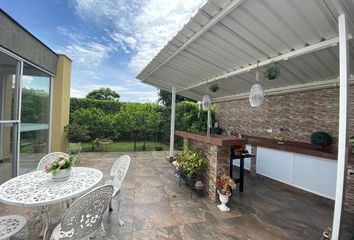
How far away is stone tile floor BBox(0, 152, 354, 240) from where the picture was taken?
264cm

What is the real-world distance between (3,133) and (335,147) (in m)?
7.13

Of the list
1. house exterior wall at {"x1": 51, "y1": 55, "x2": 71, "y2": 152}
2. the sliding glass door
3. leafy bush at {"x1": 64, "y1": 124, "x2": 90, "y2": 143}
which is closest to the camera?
the sliding glass door

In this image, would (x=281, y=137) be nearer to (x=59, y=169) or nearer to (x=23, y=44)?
(x=59, y=169)

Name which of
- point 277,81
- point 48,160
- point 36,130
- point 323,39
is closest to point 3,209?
point 48,160

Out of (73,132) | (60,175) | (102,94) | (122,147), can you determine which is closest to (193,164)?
(60,175)

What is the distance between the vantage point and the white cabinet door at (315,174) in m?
3.64

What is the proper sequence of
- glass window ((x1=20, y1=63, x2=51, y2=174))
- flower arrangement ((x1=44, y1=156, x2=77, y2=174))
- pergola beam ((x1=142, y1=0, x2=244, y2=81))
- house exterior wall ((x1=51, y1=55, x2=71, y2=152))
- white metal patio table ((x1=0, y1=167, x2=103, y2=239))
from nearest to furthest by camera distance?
white metal patio table ((x1=0, y1=167, x2=103, y2=239)) → pergola beam ((x1=142, y1=0, x2=244, y2=81)) → flower arrangement ((x1=44, y1=156, x2=77, y2=174)) → glass window ((x1=20, y1=63, x2=51, y2=174)) → house exterior wall ((x1=51, y1=55, x2=71, y2=152))

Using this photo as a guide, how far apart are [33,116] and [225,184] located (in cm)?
504

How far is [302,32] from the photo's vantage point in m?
2.56

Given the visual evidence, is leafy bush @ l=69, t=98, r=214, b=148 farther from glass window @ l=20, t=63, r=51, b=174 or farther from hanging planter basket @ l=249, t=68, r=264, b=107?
hanging planter basket @ l=249, t=68, r=264, b=107

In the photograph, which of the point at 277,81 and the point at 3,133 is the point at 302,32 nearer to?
the point at 277,81

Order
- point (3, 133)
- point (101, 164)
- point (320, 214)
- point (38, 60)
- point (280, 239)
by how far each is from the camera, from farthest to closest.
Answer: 1. point (101, 164)
2. point (38, 60)
3. point (3, 133)
4. point (320, 214)
5. point (280, 239)

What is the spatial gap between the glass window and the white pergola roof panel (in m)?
3.04

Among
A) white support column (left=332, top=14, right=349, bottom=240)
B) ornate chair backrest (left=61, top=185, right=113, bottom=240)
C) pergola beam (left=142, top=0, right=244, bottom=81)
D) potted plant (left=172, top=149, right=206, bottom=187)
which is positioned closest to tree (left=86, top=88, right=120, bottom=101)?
potted plant (left=172, top=149, right=206, bottom=187)
